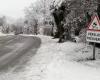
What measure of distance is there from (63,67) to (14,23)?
505 feet

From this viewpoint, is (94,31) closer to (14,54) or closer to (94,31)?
(94,31)

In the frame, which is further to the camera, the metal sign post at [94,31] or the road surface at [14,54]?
the road surface at [14,54]

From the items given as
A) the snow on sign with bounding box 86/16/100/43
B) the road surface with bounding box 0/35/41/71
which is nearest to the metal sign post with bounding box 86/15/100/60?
the snow on sign with bounding box 86/16/100/43

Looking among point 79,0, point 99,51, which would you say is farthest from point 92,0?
point 99,51

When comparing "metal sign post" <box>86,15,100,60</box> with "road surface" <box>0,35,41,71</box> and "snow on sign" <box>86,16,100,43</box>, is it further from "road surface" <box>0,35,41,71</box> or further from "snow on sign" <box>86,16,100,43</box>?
Answer: "road surface" <box>0,35,41,71</box>

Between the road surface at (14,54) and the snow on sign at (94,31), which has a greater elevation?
the snow on sign at (94,31)

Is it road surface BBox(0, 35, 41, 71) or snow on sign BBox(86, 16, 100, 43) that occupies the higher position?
snow on sign BBox(86, 16, 100, 43)

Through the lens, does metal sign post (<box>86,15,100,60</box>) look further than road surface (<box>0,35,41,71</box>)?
No

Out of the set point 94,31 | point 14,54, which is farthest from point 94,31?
point 14,54

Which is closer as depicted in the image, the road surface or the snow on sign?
the snow on sign

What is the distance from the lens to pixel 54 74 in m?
9.44

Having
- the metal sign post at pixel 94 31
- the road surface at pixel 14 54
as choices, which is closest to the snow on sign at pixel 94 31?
the metal sign post at pixel 94 31

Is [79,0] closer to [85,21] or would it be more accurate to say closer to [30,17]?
[85,21]

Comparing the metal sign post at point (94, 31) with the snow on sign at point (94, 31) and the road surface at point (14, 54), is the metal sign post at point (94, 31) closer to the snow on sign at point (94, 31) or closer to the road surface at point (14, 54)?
the snow on sign at point (94, 31)
